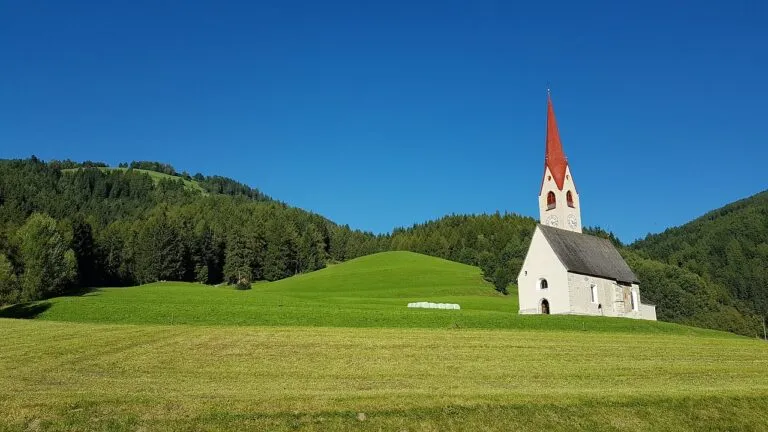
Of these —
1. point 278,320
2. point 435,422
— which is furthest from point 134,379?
point 278,320

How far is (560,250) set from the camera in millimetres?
55156

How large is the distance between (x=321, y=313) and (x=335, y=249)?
391ft

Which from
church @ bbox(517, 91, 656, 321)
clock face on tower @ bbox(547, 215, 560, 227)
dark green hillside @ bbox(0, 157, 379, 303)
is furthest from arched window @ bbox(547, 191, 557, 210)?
dark green hillside @ bbox(0, 157, 379, 303)

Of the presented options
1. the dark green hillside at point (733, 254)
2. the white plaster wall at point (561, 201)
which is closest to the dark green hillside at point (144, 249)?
the white plaster wall at point (561, 201)

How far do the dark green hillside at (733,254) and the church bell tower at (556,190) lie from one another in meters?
75.5

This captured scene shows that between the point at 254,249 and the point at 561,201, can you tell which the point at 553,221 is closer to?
the point at 561,201

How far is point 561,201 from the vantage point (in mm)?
64000

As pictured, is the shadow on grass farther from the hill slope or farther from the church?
the church

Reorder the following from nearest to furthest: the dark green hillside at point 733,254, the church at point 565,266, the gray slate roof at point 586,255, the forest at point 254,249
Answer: the church at point 565,266, the gray slate roof at point 586,255, the forest at point 254,249, the dark green hillside at point 733,254

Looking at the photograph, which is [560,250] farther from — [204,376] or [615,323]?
[204,376]

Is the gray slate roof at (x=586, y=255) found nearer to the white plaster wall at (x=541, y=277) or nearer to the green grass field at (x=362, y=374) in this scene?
the white plaster wall at (x=541, y=277)

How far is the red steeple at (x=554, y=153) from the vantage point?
6400 cm

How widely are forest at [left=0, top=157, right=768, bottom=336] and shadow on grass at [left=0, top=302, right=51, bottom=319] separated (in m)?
14.8

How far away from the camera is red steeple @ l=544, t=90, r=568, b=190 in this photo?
6400cm
